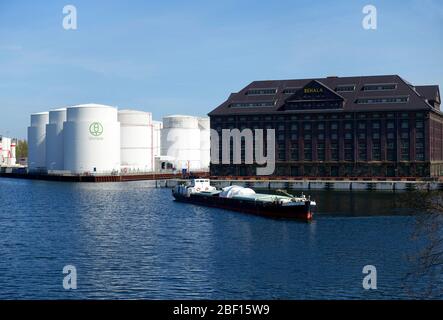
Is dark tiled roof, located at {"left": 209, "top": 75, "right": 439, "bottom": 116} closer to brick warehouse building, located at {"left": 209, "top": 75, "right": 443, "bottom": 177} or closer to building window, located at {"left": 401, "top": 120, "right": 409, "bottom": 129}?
brick warehouse building, located at {"left": 209, "top": 75, "right": 443, "bottom": 177}

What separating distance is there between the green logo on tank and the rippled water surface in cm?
8604

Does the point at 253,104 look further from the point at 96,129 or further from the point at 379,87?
the point at 96,129

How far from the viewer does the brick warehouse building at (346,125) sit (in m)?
152

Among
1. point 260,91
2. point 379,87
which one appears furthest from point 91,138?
point 379,87

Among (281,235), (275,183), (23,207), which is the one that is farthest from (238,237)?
(275,183)

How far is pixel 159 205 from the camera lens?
10644cm

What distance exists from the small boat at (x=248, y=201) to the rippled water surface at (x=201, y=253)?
9.00 ft

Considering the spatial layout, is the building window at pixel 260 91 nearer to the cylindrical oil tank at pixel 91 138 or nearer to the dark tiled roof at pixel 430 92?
the dark tiled roof at pixel 430 92

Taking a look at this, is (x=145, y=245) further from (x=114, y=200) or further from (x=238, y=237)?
(x=114, y=200)

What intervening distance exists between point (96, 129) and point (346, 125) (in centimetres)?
7587

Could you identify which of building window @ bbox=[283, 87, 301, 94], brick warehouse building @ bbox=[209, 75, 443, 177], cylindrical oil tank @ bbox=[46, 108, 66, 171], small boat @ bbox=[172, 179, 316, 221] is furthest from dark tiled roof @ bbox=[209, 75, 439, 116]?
cylindrical oil tank @ bbox=[46, 108, 66, 171]

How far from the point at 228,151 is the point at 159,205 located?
67098 millimetres

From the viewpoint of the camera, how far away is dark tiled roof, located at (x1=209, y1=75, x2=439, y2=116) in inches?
6000
